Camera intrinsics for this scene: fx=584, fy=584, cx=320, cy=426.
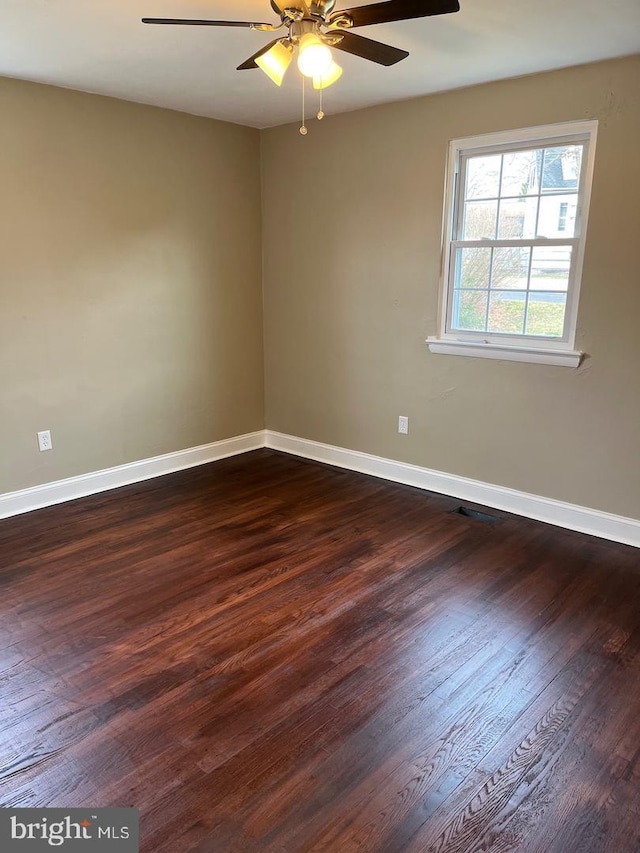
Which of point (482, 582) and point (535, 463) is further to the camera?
point (535, 463)

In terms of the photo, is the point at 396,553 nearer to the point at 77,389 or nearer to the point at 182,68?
the point at 77,389

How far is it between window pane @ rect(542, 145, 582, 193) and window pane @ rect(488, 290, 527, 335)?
60cm

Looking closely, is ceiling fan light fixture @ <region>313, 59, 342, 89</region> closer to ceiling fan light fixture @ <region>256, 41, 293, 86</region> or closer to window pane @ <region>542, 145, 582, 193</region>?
ceiling fan light fixture @ <region>256, 41, 293, 86</region>

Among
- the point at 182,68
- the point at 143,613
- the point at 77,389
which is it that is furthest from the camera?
the point at 77,389

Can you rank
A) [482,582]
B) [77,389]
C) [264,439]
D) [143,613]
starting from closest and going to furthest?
[143,613]
[482,582]
[77,389]
[264,439]

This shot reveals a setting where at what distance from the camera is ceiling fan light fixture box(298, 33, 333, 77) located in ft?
6.59

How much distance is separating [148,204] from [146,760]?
3.37 meters

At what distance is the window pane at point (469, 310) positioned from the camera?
3631 millimetres

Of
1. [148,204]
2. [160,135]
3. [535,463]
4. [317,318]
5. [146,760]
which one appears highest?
[160,135]

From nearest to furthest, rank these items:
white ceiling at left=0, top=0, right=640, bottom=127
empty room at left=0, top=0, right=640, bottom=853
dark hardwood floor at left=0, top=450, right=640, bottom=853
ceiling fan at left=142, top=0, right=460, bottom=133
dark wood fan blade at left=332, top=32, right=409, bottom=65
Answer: dark hardwood floor at left=0, top=450, right=640, bottom=853, empty room at left=0, top=0, right=640, bottom=853, ceiling fan at left=142, top=0, right=460, bottom=133, dark wood fan blade at left=332, top=32, right=409, bottom=65, white ceiling at left=0, top=0, right=640, bottom=127

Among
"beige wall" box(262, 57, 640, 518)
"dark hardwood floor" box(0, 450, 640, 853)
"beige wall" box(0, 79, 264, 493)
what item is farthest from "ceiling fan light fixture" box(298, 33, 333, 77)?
"dark hardwood floor" box(0, 450, 640, 853)

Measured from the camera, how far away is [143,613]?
255 centimetres

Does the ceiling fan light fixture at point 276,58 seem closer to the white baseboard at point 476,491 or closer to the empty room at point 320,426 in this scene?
the empty room at point 320,426

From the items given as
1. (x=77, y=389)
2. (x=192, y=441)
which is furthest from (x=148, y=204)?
(x=192, y=441)
